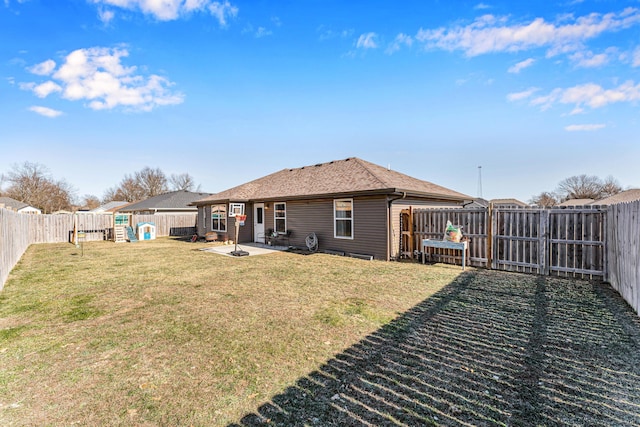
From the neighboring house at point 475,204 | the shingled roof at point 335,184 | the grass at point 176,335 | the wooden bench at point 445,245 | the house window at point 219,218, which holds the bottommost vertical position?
the grass at point 176,335

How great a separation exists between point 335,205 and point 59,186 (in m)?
56.1

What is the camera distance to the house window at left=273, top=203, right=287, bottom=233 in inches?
523

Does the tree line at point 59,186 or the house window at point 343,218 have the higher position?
the tree line at point 59,186

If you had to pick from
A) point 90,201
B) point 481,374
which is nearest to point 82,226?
point 481,374

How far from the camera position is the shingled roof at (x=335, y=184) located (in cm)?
1030

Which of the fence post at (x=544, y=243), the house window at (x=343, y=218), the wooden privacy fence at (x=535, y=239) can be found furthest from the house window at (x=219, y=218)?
the fence post at (x=544, y=243)

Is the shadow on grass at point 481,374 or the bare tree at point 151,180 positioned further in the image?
the bare tree at point 151,180

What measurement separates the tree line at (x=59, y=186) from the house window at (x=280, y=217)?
36413 millimetres

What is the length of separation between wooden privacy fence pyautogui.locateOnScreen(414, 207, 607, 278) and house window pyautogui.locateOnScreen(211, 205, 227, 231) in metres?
11.8

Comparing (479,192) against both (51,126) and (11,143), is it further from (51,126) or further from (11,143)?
(11,143)

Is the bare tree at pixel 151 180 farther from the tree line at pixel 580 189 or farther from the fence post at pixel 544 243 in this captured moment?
the tree line at pixel 580 189

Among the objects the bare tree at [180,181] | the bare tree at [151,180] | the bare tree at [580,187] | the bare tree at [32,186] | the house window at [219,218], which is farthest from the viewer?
the bare tree at [180,181]

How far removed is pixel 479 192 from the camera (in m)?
39.5

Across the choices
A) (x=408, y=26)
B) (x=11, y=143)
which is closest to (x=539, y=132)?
(x=408, y=26)
